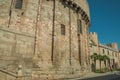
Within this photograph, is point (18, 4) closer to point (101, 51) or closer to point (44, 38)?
point (44, 38)

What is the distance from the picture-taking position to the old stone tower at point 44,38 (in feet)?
30.6

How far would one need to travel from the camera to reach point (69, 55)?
14797 millimetres

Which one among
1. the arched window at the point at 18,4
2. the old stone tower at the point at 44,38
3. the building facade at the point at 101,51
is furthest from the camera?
the building facade at the point at 101,51

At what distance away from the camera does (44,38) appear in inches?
518

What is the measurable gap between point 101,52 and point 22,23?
29129mm

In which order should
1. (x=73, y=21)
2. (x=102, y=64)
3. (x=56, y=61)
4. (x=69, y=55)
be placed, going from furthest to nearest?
(x=102, y=64) → (x=73, y=21) → (x=69, y=55) → (x=56, y=61)

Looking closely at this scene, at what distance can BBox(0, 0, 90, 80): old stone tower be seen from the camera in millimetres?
9336

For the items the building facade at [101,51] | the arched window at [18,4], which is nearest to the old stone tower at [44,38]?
the arched window at [18,4]

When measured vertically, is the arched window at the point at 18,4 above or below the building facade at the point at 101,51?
above

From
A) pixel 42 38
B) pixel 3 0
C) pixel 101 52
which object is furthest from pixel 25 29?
pixel 101 52

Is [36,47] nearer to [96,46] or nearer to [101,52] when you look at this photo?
[96,46]

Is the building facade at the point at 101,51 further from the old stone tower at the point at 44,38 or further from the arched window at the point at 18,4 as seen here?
the arched window at the point at 18,4

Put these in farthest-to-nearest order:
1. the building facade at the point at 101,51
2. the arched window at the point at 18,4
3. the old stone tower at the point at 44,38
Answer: the building facade at the point at 101,51, the arched window at the point at 18,4, the old stone tower at the point at 44,38

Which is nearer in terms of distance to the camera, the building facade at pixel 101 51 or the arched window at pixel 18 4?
the arched window at pixel 18 4
